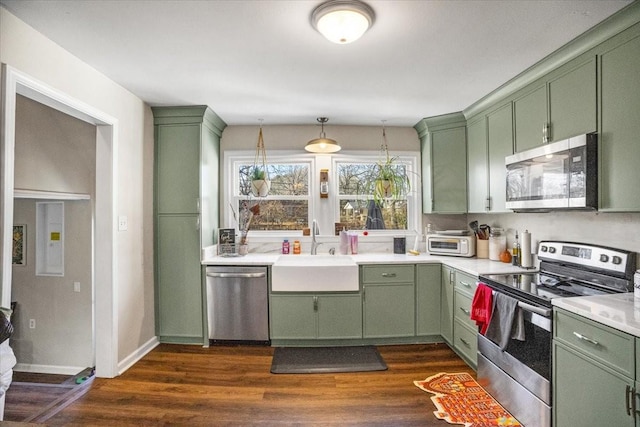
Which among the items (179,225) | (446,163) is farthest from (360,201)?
(179,225)

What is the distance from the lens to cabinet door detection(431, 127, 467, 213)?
3471 millimetres

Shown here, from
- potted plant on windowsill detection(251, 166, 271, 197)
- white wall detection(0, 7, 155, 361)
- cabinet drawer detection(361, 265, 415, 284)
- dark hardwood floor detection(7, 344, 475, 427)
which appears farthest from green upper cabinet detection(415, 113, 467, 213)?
white wall detection(0, 7, 155, 361)

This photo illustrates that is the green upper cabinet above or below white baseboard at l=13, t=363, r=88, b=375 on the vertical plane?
above

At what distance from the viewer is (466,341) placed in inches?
109

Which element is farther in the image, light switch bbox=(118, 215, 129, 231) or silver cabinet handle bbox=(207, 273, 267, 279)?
silver cabinet handle bbox=(207, 273, 267, 279)

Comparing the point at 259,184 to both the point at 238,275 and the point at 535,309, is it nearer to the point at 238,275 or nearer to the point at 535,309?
the point at 238,275

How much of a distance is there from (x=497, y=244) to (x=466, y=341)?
1.01 meters

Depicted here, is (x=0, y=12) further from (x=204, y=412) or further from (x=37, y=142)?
(x=204, y=412)

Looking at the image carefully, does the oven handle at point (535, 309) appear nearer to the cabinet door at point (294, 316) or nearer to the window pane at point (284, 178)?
the cabinet door at point (294, 316)

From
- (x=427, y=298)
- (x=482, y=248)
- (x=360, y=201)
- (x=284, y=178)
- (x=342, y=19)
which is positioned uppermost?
(x=342, y=19)

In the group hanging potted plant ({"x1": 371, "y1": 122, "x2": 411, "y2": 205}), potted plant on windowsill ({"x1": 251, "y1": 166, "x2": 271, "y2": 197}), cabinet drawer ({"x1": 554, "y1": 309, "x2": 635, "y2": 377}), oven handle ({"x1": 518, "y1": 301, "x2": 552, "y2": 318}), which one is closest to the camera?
cabinet drawer ({"x1": 554, "y1": 309, "x2": 635, "y2": 377})

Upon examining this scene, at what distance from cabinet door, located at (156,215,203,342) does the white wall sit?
11 cm

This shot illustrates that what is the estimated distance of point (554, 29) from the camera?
1.89 metres

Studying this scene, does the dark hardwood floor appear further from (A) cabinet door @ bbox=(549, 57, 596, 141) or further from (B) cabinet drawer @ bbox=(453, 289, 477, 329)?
(A) cabinet door @ bbox=(549, 57, 596, 141)
